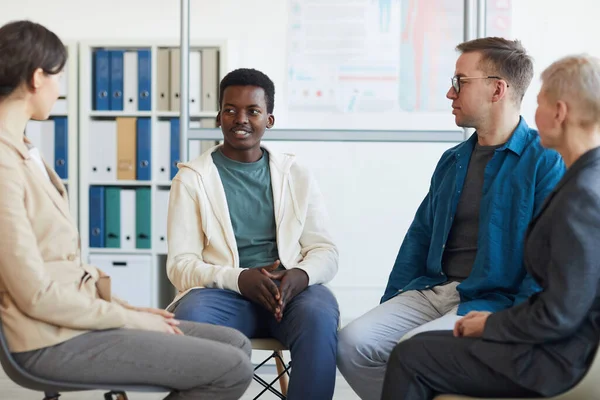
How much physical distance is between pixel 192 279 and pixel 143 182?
2.87 meters

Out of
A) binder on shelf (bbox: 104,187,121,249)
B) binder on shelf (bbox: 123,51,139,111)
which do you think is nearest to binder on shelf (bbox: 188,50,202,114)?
binder on shelf (bbox: 123,51,139,111)

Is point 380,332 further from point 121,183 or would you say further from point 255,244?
point 121,183

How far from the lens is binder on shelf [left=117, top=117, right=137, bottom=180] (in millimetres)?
5172

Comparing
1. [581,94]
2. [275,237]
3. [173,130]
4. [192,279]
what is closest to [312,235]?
[275,237]

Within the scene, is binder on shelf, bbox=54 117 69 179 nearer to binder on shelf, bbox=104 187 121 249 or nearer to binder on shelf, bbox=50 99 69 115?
binder on shelf, bbox=50 99 69 115

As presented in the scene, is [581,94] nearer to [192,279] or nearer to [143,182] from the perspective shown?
[192,279]

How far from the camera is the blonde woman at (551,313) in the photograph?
1.54 meters

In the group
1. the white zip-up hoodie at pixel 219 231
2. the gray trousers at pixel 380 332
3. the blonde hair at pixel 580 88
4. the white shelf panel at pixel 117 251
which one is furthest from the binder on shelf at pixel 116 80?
the blonde hair at pixel 580 88

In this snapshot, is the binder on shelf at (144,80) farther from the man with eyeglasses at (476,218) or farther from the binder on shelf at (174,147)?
the man with eyeglasses at (476,218)

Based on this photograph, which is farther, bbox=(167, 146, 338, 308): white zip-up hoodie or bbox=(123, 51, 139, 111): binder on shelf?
bbox=(123, 51, 139, 111): binder on shelf

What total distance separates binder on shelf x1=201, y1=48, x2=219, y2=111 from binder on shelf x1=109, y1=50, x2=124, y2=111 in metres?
0.59

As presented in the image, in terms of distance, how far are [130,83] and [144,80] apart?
0.36ft

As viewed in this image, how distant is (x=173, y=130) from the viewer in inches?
202

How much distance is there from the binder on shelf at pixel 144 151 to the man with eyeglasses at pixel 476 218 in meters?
3.03
